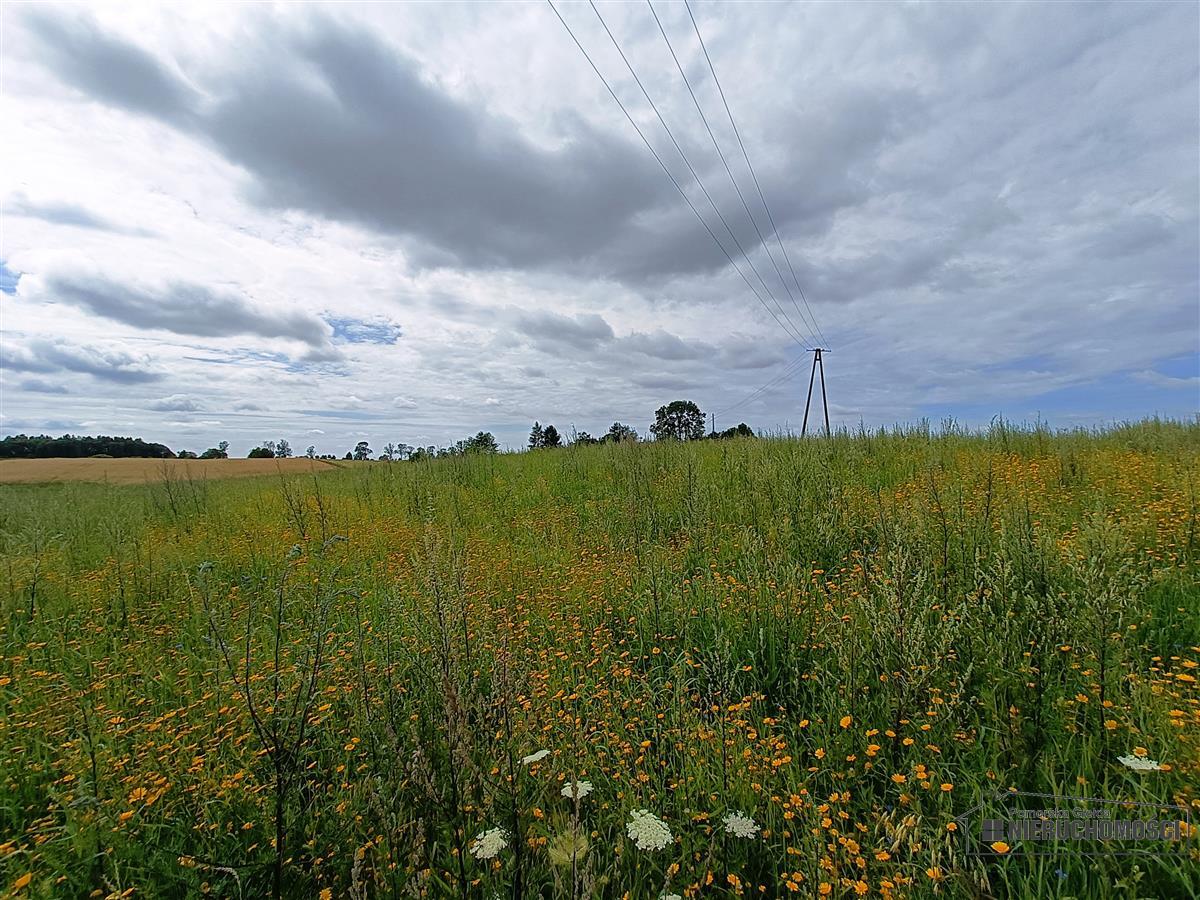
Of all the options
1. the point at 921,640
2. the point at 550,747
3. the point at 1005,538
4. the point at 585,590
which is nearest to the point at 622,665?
the point at 550,747

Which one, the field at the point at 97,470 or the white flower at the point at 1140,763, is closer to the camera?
the white flower at the point at 1140,763

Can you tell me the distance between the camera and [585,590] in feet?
12.7

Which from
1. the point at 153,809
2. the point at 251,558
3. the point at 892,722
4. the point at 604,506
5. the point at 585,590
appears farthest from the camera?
the point at 604,506

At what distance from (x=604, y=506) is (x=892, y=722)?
4514 mm

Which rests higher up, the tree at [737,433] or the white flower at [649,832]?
the tree at [737,433]

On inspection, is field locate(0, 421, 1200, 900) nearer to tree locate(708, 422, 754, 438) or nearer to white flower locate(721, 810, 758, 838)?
white flower locate(721, 810, 758, 838)

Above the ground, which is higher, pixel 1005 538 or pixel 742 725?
pixel 1005 538

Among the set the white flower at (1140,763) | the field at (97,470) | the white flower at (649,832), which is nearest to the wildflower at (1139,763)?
the white flower at (1140,763)

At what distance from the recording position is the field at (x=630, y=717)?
1.58 m

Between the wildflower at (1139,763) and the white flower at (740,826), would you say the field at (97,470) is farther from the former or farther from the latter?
the wildflower at (1139,763)

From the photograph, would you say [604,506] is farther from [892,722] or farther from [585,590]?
[892,722]

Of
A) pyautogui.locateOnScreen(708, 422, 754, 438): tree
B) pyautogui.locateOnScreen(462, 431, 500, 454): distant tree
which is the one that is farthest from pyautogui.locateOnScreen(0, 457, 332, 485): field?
pyautogui.locateOnScreen(708, 422, 754, 438): tree

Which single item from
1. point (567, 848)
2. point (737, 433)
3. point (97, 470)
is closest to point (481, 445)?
point (737, 433)

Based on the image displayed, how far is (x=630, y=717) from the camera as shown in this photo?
241 centimetres
